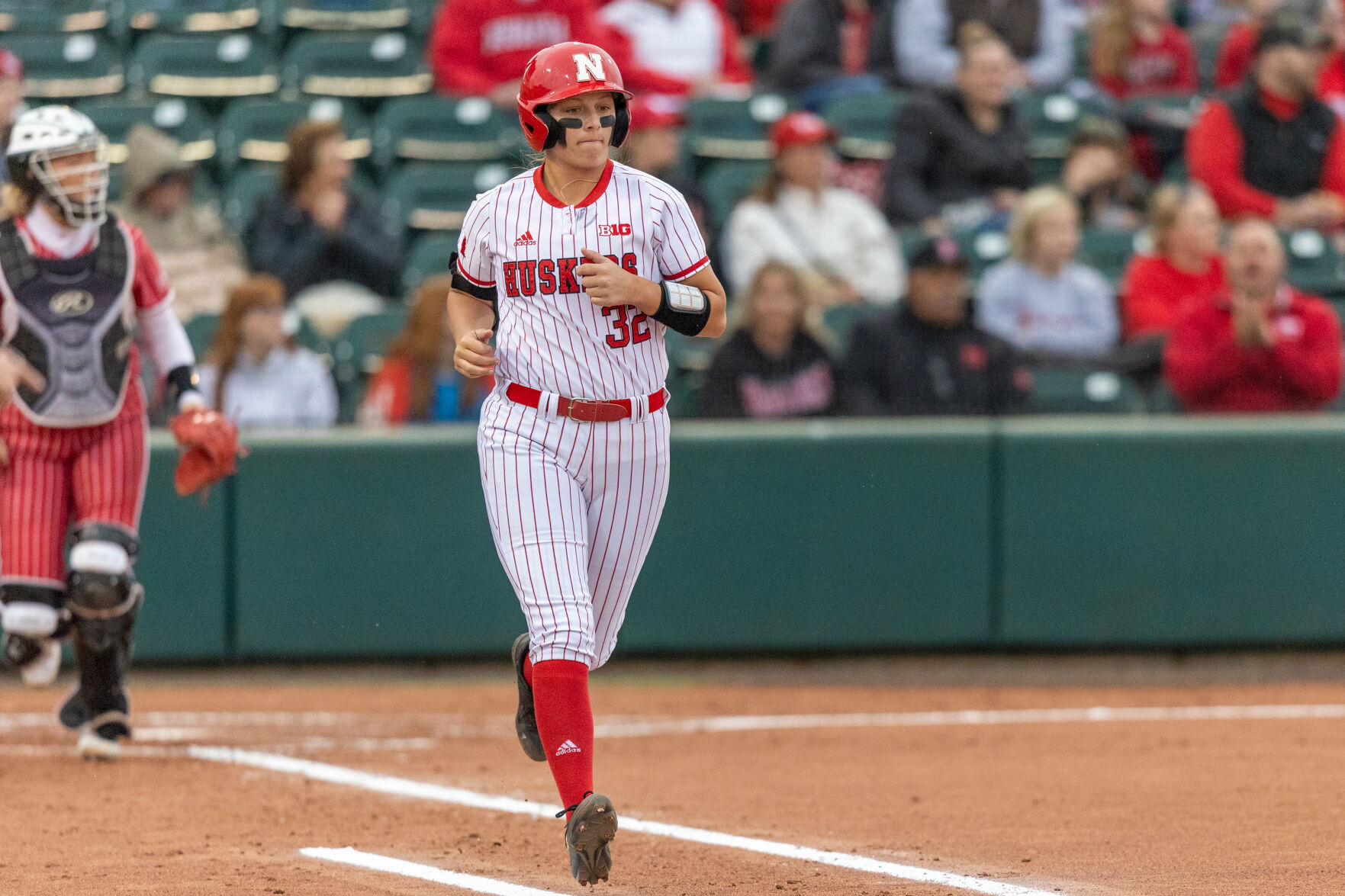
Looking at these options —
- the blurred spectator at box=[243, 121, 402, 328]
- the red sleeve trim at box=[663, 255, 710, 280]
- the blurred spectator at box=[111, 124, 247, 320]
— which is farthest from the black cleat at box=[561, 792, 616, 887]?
the blurred spectator at box=[111, 124, 247, 320]

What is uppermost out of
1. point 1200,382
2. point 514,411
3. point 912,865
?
point 514,411

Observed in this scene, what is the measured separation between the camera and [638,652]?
316 inches

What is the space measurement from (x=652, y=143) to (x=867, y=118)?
157 centimetres

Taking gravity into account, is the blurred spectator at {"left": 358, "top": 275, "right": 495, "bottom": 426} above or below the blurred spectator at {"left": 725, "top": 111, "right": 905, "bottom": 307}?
below

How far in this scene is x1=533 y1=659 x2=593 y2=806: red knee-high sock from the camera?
162 inches

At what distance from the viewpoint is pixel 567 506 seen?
426 cm

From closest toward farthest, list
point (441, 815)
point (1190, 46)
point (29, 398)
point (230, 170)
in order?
point (441, 815), point (29, 398), point (230, 170), point (1190, 46)

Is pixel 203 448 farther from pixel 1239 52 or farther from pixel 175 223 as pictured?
→ pixel 1239 52

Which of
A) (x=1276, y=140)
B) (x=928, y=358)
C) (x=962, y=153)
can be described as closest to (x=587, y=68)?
(x=928, y=358)

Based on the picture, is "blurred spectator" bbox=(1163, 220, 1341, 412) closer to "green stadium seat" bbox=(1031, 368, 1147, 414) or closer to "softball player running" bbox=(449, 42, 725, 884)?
"green stadium seat" bbox=(1031, 368, 1147, 414)

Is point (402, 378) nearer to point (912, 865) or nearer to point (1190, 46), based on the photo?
point (912, 865)

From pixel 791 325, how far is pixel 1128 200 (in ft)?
10.2

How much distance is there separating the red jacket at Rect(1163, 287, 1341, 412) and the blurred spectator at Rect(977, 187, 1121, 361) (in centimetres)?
42

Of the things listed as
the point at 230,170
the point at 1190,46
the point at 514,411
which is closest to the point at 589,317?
the point at 514,411
